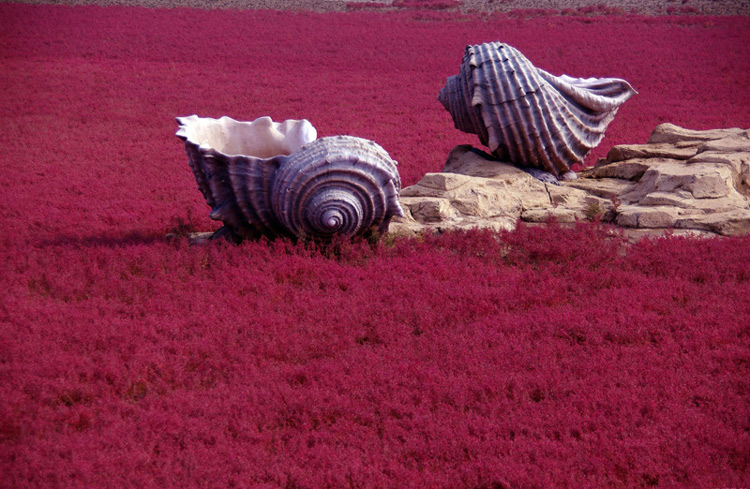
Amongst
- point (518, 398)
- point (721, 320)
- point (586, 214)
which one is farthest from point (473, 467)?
point (586, 214)

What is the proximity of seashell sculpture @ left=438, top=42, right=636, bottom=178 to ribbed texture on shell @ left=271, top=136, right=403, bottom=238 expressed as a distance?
2523 mm

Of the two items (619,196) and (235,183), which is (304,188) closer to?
(235,183)

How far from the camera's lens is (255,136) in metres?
7.65

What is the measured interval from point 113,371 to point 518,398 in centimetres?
266

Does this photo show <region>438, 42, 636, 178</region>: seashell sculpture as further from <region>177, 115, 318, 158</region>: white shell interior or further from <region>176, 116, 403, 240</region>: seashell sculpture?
<region>176, 116, 403, 240</region>: seashell sculpture

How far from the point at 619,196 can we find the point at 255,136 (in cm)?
442

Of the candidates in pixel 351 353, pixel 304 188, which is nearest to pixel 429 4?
pixel 304 188

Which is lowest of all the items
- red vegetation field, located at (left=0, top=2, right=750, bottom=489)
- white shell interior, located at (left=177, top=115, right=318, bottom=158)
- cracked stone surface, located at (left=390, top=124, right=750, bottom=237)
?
red vegetation field, located at (left=0, top=2, right=750, bottom=489)

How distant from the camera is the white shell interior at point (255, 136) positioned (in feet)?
24.4

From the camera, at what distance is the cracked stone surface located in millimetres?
7098

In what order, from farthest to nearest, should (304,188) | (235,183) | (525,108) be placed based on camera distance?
(525,108) < (235,183) < (304,188)

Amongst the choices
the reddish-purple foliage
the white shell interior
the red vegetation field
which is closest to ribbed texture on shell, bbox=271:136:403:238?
the red vegetation field

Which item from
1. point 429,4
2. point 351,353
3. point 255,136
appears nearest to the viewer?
point 351,353

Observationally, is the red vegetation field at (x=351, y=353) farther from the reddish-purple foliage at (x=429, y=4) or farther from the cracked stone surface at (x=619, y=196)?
the reddish-purple foliage at (x=429, y=4)
